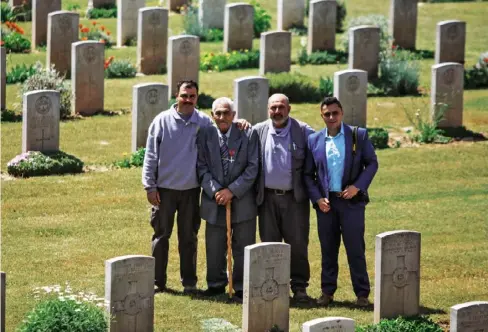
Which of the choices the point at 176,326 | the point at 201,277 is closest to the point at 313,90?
Result: the point at 201,277

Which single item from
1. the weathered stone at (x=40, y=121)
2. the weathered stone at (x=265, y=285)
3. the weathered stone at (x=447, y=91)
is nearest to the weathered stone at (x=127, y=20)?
the weathered stone at (x=447, y=91)

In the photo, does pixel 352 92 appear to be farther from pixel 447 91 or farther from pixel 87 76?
pixel 87 76

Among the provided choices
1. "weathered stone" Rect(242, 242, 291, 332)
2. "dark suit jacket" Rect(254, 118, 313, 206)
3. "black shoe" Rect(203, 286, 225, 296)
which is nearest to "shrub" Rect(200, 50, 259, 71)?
"dark suit jacket" Rect(254, 118, 313, 206)

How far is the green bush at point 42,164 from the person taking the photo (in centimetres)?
1881

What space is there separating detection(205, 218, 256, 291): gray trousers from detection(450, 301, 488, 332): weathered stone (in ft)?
8.40

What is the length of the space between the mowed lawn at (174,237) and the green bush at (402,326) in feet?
1.57

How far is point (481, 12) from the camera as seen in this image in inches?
1281

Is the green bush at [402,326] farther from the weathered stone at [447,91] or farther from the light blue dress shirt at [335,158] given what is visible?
the weathered stone at [447,91]

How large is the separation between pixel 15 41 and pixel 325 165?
46.0 ft

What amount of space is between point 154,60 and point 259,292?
44.4ft

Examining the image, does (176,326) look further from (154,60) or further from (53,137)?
(154,60)

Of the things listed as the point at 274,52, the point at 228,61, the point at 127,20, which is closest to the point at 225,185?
the point at 274,52

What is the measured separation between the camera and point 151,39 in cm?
2570

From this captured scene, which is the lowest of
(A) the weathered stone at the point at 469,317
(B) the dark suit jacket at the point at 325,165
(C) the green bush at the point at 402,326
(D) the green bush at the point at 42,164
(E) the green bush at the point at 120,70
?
(C) the green bush at the point at 402,326
